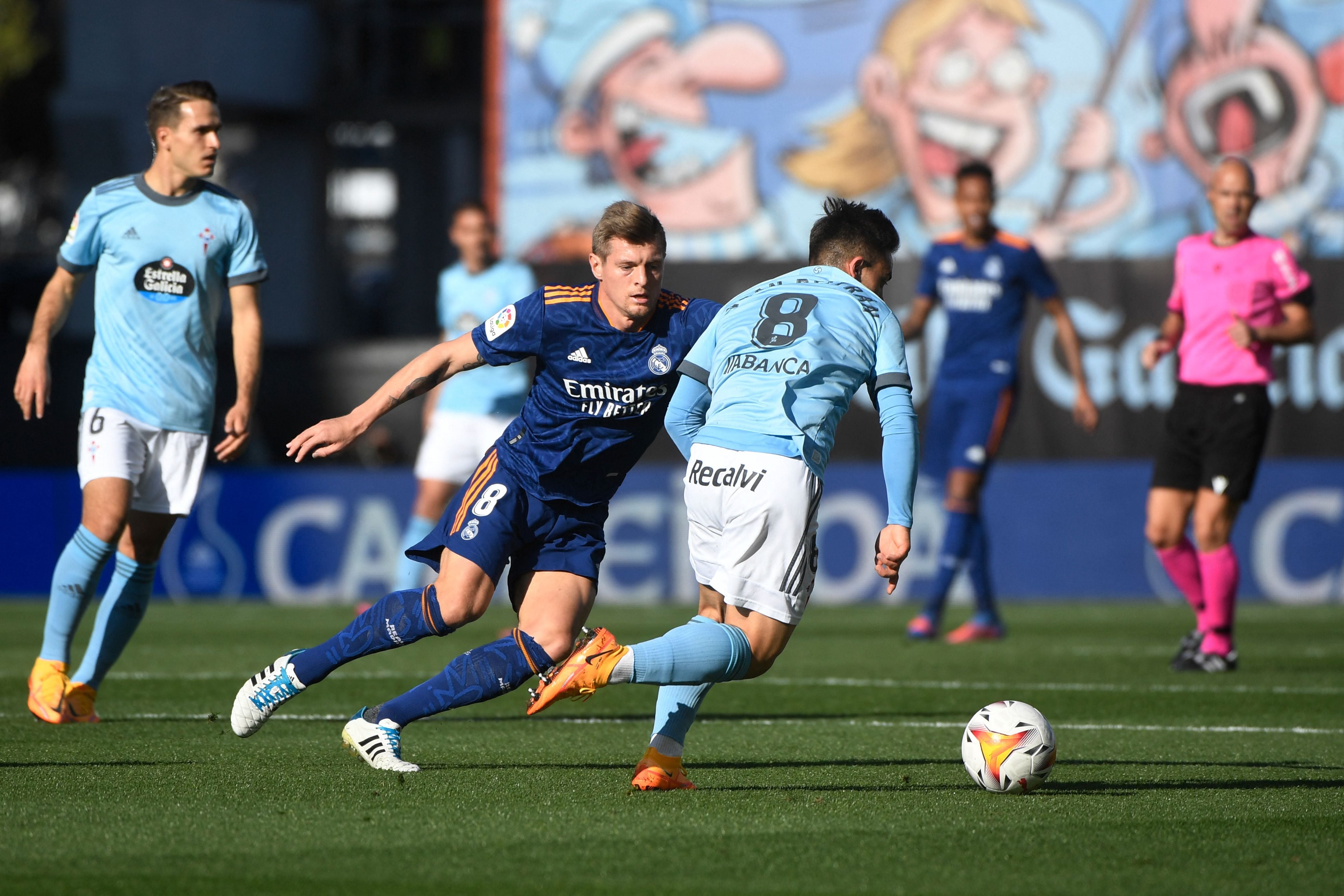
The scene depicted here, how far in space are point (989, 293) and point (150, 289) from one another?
5353 mm

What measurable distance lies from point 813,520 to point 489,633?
6.10 m

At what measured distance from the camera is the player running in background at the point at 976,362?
10.5 metres

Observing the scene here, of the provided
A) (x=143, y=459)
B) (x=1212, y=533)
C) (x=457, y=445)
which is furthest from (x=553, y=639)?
(x=457, y=445)

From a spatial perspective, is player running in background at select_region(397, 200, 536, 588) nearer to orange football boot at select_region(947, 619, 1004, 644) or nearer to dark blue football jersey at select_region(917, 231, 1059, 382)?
dark blue football jersey at select_region(917, 231, 1059, 382)

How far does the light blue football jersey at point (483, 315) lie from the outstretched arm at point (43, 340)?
3650mm

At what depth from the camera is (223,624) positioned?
38.1ft

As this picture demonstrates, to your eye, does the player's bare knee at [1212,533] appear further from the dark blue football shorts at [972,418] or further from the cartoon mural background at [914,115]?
the cartoon mural background at [914,115]

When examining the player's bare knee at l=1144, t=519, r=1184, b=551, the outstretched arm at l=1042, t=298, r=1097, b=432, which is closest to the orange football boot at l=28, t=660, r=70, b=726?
the player's bare knee at l=1144, t=519, r=1184, b=551

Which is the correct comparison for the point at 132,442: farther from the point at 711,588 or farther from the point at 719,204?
the point at 719,204

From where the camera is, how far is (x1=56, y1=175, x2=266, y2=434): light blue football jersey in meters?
6.61

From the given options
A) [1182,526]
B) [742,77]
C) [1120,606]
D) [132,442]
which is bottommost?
[1120,606]

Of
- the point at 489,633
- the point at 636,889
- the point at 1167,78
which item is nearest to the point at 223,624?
the point at 489,633

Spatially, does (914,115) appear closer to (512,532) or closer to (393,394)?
(512,532)

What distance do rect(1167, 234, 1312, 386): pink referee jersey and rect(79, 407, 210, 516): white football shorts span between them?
485 cm
